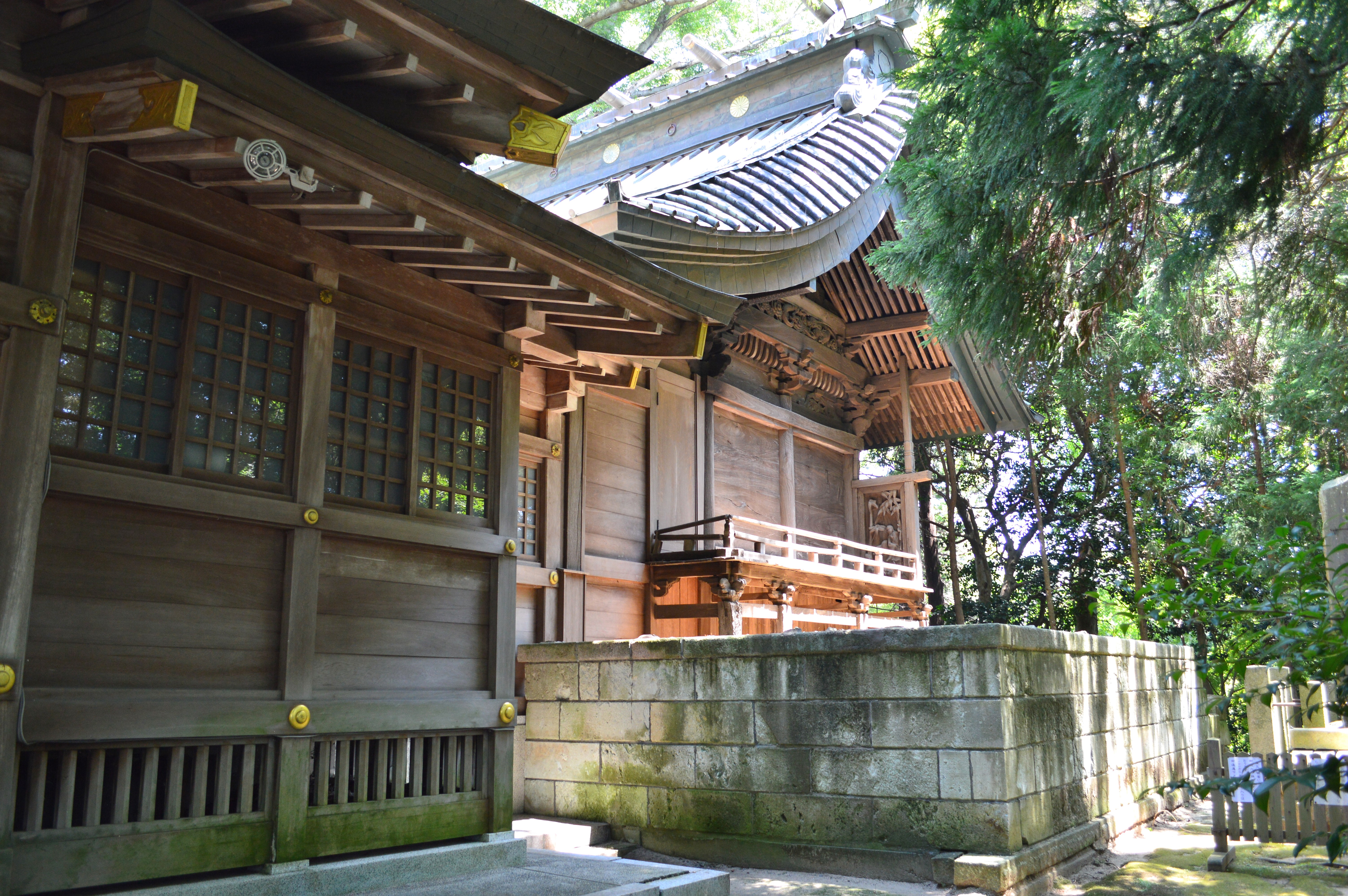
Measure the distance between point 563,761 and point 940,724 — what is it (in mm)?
3003

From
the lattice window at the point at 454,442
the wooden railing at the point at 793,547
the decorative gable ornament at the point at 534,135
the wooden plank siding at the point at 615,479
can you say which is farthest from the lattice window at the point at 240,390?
the wooden railing at the point at 793,547

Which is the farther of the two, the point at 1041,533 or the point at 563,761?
the point at 1041,533

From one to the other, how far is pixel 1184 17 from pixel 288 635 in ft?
16.1

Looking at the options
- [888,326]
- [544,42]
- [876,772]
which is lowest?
[876,772]

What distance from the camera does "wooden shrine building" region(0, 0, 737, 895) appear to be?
3.56 meters

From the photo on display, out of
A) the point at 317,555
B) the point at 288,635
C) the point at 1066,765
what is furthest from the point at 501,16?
the point at 1066,765

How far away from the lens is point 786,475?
1288 centimetres

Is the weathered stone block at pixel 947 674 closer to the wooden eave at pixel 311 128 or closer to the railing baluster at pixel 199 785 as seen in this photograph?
the wooden eave at pixel 311 128

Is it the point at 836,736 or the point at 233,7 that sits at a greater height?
the point at 233,7

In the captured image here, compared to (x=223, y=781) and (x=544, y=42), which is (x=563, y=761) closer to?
(x=223, y=781)

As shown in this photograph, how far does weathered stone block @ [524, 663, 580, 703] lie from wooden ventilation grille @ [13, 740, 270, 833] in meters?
3.30

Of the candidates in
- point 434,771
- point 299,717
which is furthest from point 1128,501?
point 299,717

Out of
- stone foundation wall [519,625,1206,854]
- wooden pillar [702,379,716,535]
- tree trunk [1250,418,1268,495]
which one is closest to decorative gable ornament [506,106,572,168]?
stone foundation wall [519,625,1206,854]

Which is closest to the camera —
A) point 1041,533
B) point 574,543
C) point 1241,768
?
point 1241,768
